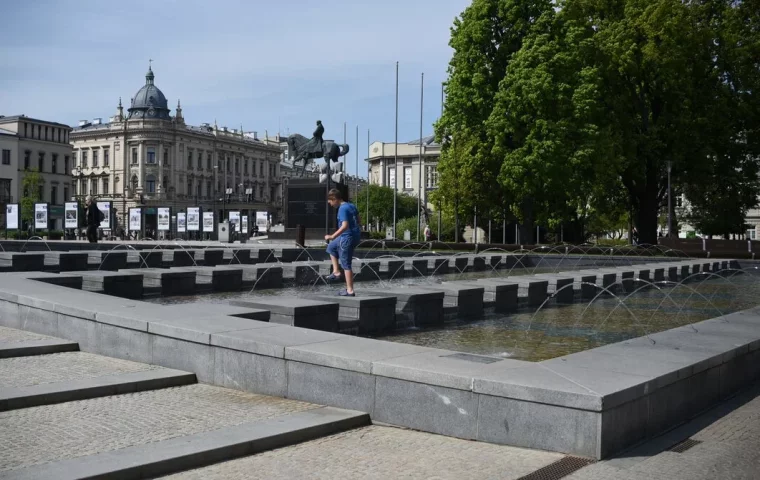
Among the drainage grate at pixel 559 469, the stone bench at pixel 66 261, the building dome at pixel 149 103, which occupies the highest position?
the building dome at pixel 149 103

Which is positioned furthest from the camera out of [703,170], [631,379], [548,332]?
[703,170]

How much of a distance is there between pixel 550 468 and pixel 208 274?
13850 millimetres

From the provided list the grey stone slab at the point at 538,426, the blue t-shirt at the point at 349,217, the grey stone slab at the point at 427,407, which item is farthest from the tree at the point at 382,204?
the grey stone slab at the point at 538,426

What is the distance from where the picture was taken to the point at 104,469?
5406 millimetres

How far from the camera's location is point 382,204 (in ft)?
336

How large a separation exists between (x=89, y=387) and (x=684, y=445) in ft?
17.7

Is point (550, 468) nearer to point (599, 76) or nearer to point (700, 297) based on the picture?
point (700, 297)

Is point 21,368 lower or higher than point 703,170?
lower

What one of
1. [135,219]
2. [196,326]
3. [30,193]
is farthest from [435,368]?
[30,193]

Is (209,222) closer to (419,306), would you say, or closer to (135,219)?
(135,219)

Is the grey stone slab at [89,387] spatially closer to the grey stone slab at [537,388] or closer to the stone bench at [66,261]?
the grey stone slab at [537,388]

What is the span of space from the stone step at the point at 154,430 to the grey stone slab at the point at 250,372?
0.12 m

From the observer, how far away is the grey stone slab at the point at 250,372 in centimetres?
796

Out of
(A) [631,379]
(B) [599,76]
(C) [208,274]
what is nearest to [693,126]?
(B) [599,76]
